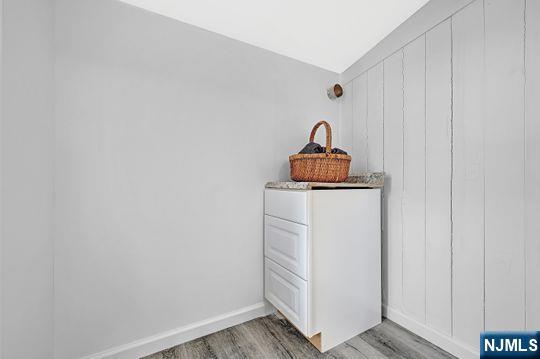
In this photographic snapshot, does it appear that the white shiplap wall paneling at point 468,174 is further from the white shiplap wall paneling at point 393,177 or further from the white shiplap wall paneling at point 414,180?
the white shiplap wall paneling at point 393,177

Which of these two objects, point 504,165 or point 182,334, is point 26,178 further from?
point 504,165

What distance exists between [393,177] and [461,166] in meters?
0.39

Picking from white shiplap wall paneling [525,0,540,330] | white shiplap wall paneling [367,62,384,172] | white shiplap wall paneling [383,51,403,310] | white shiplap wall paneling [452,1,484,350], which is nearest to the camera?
white shiplap wall paneling [525,0,540,330]

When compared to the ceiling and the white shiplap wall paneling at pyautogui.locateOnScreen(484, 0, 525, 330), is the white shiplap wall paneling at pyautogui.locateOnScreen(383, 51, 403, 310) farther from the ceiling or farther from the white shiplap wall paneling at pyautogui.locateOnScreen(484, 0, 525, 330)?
the white shiplap wall paneling at pyautogui.locateOnScreen(484, 0, 525, 330)

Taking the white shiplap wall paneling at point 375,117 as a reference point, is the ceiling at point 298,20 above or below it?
above

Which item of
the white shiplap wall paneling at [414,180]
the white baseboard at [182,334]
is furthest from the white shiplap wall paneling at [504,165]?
the white baseboard at [182,334]

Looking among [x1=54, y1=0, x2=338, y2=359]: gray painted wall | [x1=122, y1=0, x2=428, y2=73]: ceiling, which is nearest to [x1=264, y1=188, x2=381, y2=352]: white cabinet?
[x1=54, y1=0, x2=338, y2=359]: gray painted wall

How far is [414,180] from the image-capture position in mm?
1397

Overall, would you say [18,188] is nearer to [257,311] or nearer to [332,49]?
[257,311]

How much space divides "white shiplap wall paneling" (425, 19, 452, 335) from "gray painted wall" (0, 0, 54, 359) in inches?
68.8

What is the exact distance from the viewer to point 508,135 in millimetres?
1012

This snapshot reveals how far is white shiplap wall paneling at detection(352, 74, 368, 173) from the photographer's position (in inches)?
68.6

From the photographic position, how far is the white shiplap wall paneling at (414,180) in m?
1.36

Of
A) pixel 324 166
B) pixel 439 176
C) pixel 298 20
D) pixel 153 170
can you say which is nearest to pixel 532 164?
pixel 439 176
